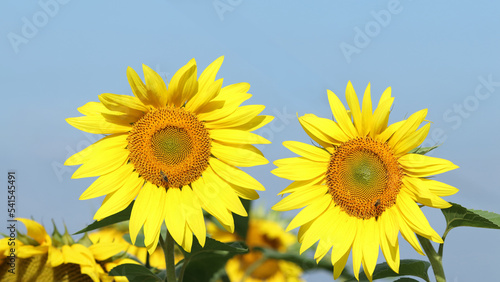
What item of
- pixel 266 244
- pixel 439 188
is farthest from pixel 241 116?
pixel 266 244

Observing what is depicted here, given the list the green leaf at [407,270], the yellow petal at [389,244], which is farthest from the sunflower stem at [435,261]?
the yellow petal at [389,244]

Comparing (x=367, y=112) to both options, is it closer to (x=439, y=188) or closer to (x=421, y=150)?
(x=421, y=150)

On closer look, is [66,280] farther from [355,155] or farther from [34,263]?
[355,155]

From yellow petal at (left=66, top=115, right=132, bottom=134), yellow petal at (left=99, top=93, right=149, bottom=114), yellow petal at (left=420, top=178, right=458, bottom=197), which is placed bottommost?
yellow petal at (left=420, top=178, right=458, bottom=197)

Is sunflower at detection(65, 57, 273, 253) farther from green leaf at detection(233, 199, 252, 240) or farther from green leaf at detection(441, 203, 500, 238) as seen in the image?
green leaf at detection(441, 203, 500, 238)

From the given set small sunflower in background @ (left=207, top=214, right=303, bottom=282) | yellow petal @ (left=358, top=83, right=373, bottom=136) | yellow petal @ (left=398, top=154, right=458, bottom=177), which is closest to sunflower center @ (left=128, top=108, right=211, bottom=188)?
yellow petal @ (left=358, top=83, right=373, bottom=136)

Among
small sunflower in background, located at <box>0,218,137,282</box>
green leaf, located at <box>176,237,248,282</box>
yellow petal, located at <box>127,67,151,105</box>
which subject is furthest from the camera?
green leaf, located at <box>176,237,248,282</box>

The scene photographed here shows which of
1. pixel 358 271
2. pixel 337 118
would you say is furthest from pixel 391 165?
pixel 358 271
